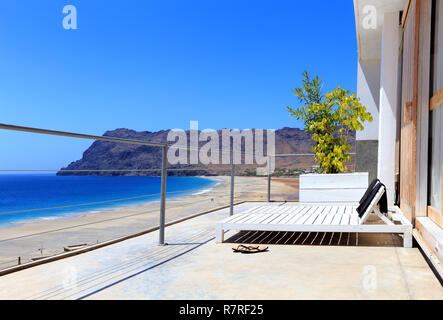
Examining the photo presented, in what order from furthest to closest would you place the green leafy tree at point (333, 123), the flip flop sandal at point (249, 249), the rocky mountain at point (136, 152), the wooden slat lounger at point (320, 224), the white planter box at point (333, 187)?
1. the rocky mountain at point (136, 152)
2. the green leafy tree at point (333, 123)
3. the white planter box at point (333, 187)
4. the wooden slat lounger at point (320, 224)
5. the flip flop sandal at point (249, 249)

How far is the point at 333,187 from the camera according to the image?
488cm

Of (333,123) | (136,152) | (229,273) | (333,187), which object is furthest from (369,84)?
(136,152)

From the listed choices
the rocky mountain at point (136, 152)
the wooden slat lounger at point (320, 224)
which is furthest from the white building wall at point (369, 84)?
the rocky mountain at point (136, 152)

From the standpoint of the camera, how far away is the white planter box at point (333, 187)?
4.80 meters

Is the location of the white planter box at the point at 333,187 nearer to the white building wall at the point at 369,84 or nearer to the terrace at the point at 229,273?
the terrace at the point at 229,273

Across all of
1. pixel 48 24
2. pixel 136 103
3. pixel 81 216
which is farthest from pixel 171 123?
pixel 81 216

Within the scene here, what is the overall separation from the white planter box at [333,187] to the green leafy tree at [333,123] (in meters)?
0.40

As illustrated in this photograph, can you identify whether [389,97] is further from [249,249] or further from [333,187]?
[249,249]

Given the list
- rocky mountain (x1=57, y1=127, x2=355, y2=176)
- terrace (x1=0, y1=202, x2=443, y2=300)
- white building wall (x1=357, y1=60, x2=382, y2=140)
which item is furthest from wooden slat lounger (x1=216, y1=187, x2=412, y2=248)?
rocky mountain (x1=57, y1=127, x2=355, y2=176)

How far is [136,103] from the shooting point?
71.9 metres

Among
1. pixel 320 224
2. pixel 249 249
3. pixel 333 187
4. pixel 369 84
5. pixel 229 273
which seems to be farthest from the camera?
pixel 369 84

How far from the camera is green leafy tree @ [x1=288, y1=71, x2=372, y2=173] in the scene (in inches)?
207

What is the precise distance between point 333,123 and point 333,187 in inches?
40.1

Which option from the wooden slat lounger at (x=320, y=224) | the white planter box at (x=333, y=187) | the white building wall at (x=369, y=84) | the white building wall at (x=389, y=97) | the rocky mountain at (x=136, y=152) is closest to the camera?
the wooden slat lounger at (x=320, y=224)
